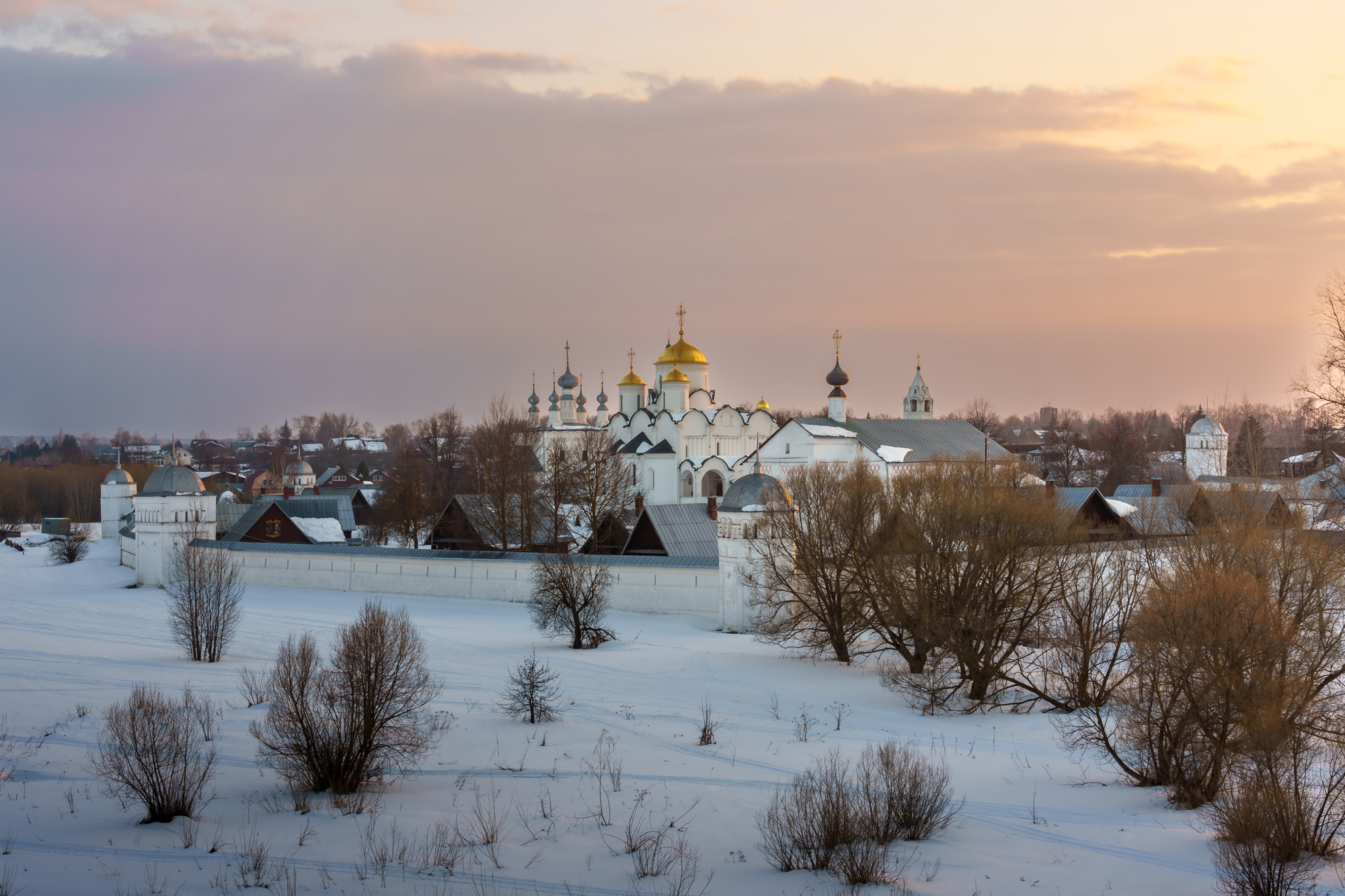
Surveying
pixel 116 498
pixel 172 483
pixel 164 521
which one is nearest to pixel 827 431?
pixel 172 483

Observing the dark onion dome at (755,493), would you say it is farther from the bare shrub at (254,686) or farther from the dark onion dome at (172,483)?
the dark onion dome at (172,483)

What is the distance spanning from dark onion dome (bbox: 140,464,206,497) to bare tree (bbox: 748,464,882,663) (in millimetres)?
16879

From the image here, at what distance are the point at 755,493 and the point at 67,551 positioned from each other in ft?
84.7

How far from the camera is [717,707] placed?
14.4m

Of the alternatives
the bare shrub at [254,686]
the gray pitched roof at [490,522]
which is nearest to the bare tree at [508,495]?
the gray pitched roof at [490,522]

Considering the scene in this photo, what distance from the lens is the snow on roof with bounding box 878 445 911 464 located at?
36781 mm

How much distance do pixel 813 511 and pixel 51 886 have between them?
13696mm

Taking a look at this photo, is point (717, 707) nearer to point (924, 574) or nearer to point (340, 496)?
point (924, 574)

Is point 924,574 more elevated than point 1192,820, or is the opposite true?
point 924,574

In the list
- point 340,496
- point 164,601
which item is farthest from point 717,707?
point 340,496

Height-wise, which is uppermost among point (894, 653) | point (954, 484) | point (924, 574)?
point (954, 484)

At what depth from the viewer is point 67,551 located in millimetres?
34875

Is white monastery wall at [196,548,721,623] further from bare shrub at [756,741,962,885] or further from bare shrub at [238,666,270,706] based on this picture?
bare shrub at [756,741,962,885]

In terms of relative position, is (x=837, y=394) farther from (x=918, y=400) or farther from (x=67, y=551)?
(x=67, y=551)
